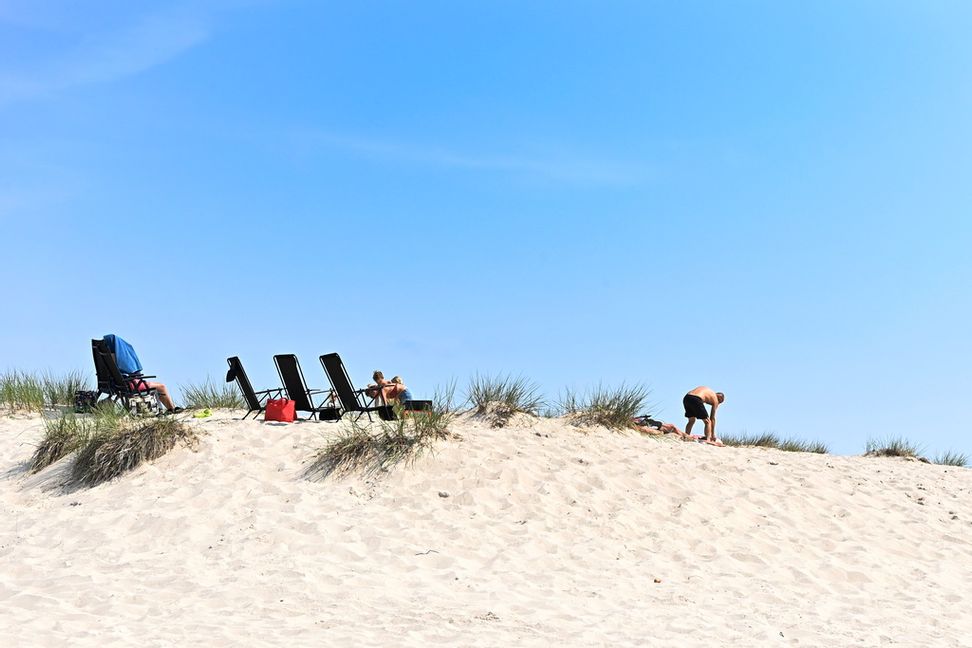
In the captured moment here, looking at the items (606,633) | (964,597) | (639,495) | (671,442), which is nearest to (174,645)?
(606,633)

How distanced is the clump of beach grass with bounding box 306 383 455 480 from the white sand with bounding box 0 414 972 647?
0.21 meters

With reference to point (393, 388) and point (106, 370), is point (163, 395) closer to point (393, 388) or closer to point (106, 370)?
point (106, 370)

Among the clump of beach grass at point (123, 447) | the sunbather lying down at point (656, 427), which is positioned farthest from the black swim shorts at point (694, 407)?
the clump of beach grass at point (123, 447)

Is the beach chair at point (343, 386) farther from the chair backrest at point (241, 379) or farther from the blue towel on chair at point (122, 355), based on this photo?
the blue towel on chair at point (122, 355)

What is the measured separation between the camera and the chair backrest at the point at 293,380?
11.2m

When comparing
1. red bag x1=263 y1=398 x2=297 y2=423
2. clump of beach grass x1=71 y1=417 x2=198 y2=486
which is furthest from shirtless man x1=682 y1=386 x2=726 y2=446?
clump of beach grass x1=71 y1=417 x2=198 y2=486

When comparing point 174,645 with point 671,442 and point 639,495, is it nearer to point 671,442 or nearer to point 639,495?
point 639,495

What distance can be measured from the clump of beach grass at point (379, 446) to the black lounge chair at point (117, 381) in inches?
155

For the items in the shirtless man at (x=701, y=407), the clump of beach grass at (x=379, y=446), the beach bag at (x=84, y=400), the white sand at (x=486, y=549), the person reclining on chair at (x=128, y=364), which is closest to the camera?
the white sand at (x=486, y=549)

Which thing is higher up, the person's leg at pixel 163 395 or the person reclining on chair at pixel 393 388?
the person reclining on chair at pixel 393 388

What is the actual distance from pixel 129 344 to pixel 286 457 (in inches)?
170

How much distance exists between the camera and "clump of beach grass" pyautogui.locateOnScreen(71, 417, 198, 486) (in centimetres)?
950

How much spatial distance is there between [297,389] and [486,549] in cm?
468

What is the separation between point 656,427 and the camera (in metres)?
12.4
